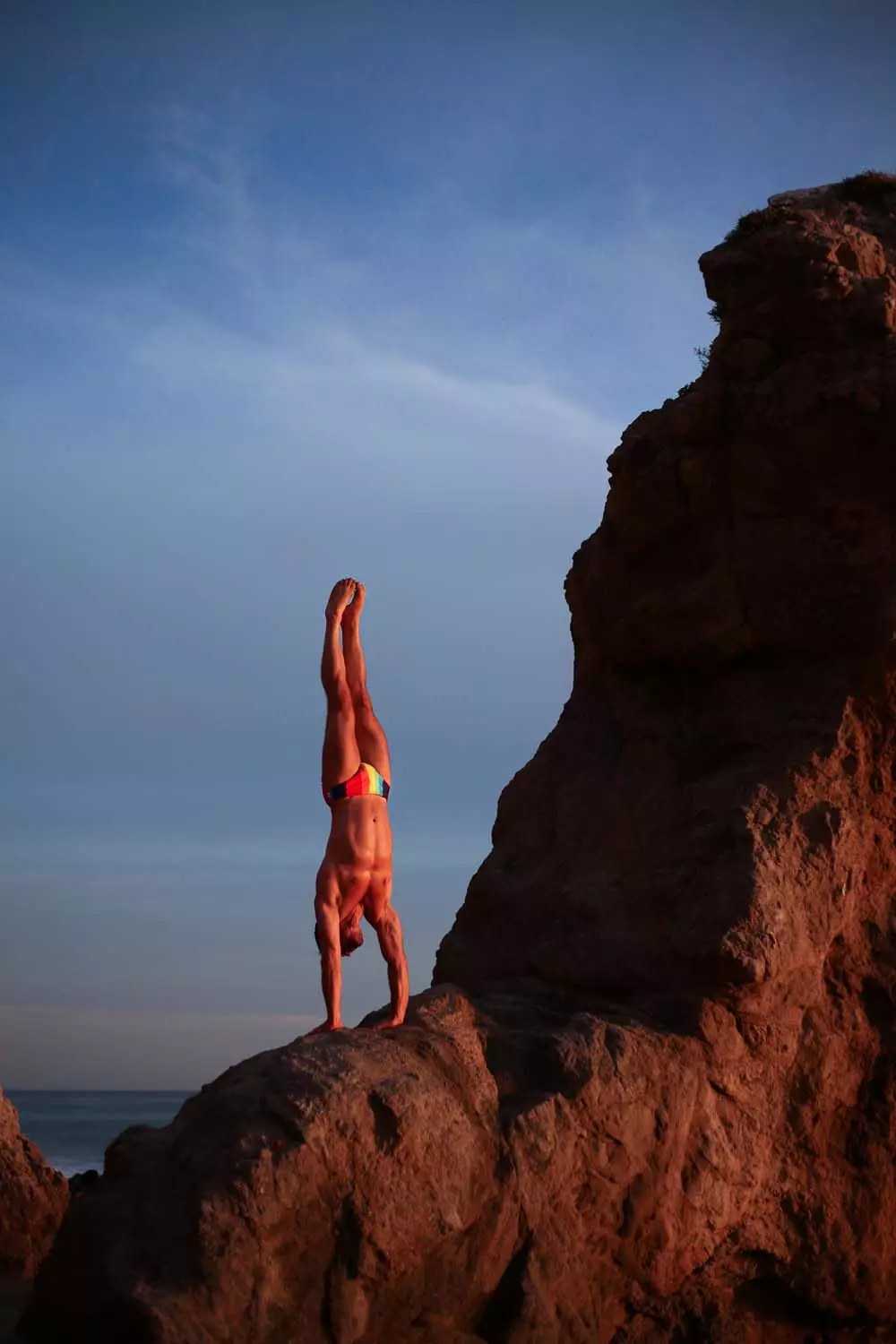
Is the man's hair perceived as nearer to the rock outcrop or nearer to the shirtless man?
the shirtless man

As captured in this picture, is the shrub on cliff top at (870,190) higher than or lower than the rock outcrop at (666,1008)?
higher

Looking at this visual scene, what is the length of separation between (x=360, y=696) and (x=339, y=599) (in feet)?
2.11

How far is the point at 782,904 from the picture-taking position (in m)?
9.39

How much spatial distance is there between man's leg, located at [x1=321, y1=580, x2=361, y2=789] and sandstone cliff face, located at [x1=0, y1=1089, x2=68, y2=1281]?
4.69 meters

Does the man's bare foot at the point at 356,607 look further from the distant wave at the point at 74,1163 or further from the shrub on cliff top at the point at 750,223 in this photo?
the distant wave at the point at 74,1163

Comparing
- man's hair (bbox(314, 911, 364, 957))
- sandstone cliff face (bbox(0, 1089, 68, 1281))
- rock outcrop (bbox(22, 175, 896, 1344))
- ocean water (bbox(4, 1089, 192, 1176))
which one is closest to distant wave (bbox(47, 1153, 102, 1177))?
ocean water (bbox(4, 1089, 192, 1176))

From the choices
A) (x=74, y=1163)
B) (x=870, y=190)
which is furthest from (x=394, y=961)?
(x=74, y=1163)

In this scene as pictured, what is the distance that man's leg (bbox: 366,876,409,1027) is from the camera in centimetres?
879

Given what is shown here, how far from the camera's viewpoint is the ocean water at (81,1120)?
39531mm

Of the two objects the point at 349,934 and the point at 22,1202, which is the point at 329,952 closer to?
the point at 349,934

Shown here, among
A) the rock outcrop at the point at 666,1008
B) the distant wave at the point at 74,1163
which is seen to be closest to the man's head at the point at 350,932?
the rock outcrop at the point at 666,1008

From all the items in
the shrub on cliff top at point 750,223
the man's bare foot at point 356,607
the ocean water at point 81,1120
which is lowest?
the ocean water at point 81,1120

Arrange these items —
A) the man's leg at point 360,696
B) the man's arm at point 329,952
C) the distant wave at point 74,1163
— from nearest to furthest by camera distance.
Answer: the man's arm at point 329,952 < the man's leg at point 360,696 < the distant wave at point 74,1163

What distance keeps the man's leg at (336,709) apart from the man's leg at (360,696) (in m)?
0.05
